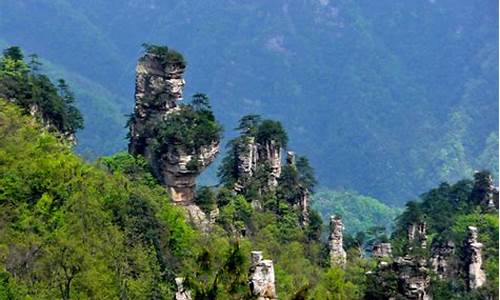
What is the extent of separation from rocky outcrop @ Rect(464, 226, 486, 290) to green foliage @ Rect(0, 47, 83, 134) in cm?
1825

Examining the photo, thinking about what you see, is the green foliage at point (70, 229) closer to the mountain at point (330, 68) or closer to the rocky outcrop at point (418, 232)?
the rocky outcrop at point (418, 232)

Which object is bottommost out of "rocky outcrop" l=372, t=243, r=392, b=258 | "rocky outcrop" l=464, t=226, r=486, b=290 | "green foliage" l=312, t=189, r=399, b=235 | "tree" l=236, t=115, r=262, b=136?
"rocky outcrop" l=464, t=226, r=486, b=290

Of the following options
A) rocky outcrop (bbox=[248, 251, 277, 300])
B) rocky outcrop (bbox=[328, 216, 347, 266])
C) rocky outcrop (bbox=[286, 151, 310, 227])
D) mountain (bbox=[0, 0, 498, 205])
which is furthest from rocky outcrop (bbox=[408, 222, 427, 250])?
mountain (bbox=[0, 0, 498, 205])

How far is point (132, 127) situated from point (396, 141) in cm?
9721

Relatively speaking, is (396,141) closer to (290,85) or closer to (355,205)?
(290,85)

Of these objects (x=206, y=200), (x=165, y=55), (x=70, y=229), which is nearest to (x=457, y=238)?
(x=206, y=200)

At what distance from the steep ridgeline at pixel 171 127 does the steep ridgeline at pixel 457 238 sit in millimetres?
8740

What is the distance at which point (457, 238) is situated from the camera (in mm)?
50656

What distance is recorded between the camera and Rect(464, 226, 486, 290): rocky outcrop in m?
46.8

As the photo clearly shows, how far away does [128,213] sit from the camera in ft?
113

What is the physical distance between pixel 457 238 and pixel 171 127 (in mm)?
15718

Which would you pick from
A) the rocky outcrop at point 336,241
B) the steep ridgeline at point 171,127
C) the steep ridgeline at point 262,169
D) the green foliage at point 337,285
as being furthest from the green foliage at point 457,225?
the steep ridgeline at point 171,127

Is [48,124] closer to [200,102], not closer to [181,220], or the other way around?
[200,102]

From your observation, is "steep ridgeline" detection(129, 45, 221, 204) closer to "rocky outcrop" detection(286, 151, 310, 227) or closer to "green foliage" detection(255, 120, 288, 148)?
"green foliage" detection(255, 120, 288, 148)
